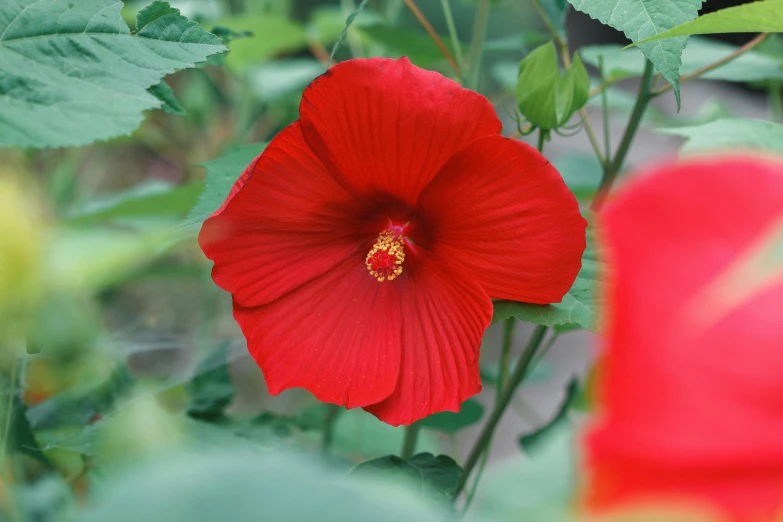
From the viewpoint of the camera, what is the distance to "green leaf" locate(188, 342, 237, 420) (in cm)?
53

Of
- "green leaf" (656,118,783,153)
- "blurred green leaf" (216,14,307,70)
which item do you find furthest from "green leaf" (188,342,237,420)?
"blurred green leaf" (216,14,307,70)

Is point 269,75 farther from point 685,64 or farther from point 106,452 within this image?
point 106,452

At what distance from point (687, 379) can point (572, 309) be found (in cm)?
28

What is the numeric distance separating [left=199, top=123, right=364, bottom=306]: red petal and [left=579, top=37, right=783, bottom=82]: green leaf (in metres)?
0.30

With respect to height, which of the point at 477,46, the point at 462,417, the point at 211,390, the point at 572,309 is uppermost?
the point at 477,46

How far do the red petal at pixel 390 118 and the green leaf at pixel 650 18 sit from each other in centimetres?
9

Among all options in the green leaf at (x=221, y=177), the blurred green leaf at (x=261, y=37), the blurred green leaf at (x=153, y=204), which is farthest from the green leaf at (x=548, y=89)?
the blurred green leaf at (x=261, y=37)

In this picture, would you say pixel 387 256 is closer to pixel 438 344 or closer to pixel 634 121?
pixel 438 344

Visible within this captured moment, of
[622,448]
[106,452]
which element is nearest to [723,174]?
[622,448]

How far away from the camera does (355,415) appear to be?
2.82 ft

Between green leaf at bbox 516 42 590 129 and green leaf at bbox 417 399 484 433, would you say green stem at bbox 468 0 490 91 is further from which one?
green leaf at bbox 417 399 484 433

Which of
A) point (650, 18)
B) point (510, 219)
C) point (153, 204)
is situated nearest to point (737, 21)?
point (650, 18)

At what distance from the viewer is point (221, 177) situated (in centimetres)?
49

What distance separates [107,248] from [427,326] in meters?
0.28
